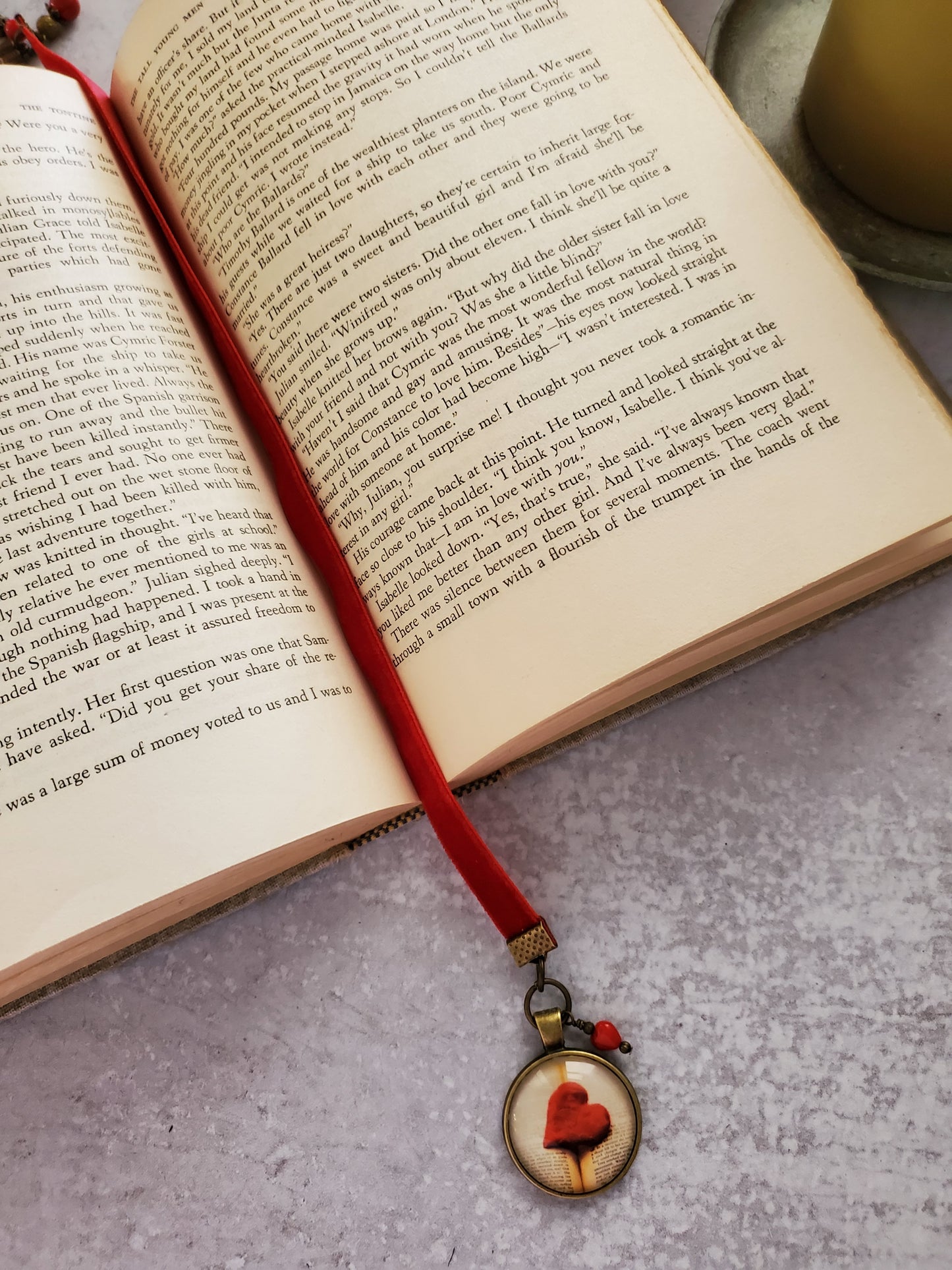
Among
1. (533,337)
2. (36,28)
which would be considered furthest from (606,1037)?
(36,28)

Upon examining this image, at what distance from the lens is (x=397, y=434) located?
0.53 metres

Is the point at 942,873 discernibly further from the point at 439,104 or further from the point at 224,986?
the point at 439,104

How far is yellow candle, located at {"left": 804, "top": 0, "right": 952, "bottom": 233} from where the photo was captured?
1.52 feet

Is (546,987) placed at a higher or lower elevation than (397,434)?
lower

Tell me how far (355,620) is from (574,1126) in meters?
0.29

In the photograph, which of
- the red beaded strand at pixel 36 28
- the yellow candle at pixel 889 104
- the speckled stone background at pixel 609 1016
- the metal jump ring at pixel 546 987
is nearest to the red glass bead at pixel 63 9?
the red beaded strand at pixel 36 28

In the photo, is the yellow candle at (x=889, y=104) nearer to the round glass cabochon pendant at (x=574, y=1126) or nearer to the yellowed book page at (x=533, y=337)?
the yellowed book page at (x=533, y=337)

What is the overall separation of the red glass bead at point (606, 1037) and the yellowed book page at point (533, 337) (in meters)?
0.16

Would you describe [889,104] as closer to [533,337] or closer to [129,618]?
[533,337]

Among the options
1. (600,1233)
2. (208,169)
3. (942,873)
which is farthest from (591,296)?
(600,1233)

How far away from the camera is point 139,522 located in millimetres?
510

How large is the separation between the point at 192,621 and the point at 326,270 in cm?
23

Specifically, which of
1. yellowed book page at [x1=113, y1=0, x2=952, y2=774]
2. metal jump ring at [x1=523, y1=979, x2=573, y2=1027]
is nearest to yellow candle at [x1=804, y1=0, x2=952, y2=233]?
yellowed book page at [x1=113, y1=0, x2=952, y2=774]

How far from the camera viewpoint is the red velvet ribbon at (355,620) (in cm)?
50
